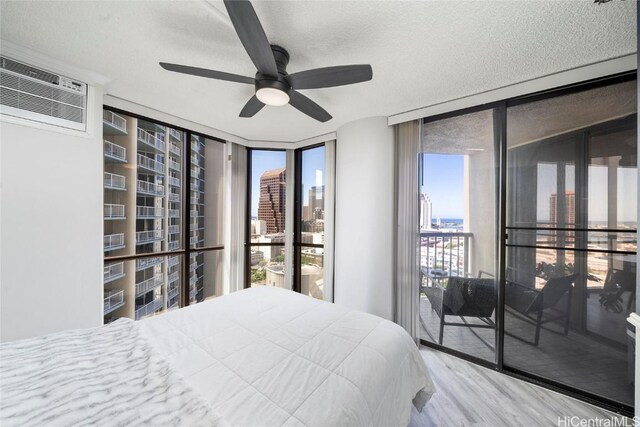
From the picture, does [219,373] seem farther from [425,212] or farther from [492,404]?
[425,212]

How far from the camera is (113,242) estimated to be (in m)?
2.39

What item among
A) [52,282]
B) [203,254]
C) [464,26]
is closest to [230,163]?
[203,254]

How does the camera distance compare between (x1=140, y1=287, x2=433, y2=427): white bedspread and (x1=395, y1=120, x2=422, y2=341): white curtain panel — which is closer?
(x1=140, y1=287, x2=433, y2=427): white bedspread

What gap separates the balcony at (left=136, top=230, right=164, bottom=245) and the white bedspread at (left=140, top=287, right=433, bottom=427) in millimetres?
1499

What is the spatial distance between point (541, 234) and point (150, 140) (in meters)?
4.09

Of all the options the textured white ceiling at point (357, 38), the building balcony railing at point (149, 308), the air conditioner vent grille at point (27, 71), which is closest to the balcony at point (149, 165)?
the textured white ceiling at point (357, 38)

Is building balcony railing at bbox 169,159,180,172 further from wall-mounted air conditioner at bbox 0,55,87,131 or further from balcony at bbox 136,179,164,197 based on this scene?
wall-mounted air conditioner at bbox 0,55,87,131

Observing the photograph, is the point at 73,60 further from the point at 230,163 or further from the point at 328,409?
the point at 328,409

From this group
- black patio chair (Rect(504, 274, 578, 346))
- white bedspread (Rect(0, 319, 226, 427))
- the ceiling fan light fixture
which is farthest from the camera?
black patio chair (Rect(504, 274, 578, 346))

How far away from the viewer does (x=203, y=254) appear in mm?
3281

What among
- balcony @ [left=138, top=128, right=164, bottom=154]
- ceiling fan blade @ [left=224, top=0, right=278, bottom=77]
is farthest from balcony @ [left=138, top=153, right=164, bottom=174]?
ceiling fan blade @ [left=224, top=0, right=278, bottom=77]

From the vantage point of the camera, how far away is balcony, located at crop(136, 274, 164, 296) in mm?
2685

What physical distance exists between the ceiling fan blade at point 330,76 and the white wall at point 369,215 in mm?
1306

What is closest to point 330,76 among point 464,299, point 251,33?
point 251,33
